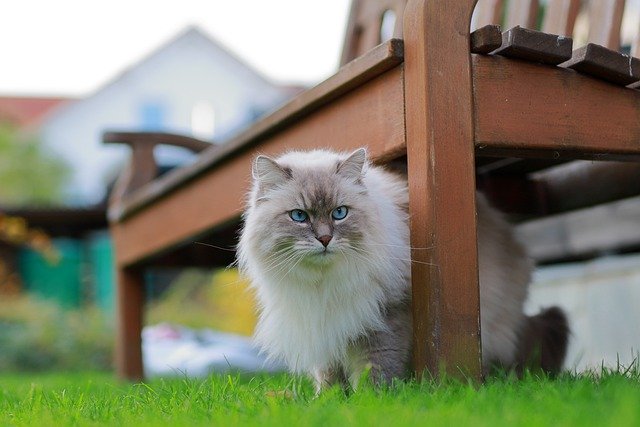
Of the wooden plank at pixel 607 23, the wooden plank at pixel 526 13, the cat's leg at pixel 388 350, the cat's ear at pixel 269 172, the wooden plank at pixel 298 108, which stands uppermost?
the wooden plank at pixel 526 13

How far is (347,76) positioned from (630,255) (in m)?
2.09

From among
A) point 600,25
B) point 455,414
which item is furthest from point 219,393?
point 600,25

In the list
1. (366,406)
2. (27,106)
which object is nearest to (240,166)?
(366,406)

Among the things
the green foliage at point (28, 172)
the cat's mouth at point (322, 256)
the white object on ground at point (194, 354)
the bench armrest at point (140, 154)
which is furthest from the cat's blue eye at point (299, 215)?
the green foliage at point (28, 172)

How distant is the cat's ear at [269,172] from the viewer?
2.02m

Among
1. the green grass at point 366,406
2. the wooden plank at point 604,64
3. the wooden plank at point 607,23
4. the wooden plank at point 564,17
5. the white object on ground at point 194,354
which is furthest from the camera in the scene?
the white object on ground at point 194,354

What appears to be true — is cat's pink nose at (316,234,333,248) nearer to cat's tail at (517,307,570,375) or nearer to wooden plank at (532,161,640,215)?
cat's tail at (517,307,570,375)

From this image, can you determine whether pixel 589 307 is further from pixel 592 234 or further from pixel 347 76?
pixel 347 76

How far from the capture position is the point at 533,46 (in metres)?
1.81

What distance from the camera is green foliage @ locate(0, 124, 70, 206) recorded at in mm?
16531

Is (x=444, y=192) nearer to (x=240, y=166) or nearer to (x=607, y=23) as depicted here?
(x=607, y=23)

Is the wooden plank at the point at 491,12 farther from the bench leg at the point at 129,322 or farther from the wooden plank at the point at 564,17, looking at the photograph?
the bench leg at the point at 129,322

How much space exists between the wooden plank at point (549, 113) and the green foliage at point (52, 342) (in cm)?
610

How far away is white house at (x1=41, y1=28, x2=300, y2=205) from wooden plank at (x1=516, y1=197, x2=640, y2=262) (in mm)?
12845
